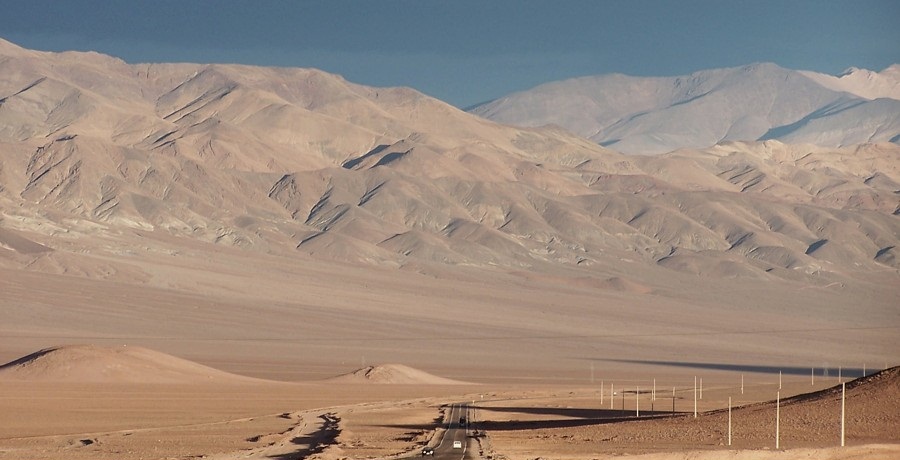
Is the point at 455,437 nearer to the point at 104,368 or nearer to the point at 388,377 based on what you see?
the point at 104,368

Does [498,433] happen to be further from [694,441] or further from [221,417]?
[221,417]

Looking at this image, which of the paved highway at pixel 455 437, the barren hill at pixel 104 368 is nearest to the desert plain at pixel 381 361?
the barren hill at pixel 104 368

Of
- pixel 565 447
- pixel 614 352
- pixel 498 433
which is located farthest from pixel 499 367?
pixel 565 447

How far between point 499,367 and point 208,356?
2256 centimetres

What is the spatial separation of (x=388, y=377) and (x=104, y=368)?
59.2ft

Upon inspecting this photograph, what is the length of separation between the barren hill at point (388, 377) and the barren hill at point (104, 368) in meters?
6.51

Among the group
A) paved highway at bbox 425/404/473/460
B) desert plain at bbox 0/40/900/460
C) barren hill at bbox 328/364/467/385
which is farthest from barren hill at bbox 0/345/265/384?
paved highway at bbox 425/404/473/460

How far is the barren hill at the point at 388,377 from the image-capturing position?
91625 mm

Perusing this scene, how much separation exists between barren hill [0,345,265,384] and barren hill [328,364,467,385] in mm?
6507

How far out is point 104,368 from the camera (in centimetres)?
8325

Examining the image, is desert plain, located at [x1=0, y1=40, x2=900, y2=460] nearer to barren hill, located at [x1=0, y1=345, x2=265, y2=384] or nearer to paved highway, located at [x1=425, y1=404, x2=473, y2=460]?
barren hill, located at [x1=0, y1=345, x2=265, y2=384]

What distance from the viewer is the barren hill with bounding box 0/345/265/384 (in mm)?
81312

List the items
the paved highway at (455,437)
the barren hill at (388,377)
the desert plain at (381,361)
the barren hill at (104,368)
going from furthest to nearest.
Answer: the barren hill at (388,377) → the barren hill at (104,368) → the desert plain at (381,361) → the paved highway at (455,437)

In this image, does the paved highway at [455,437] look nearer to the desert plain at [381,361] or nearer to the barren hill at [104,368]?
the desert plain at [381,361]
